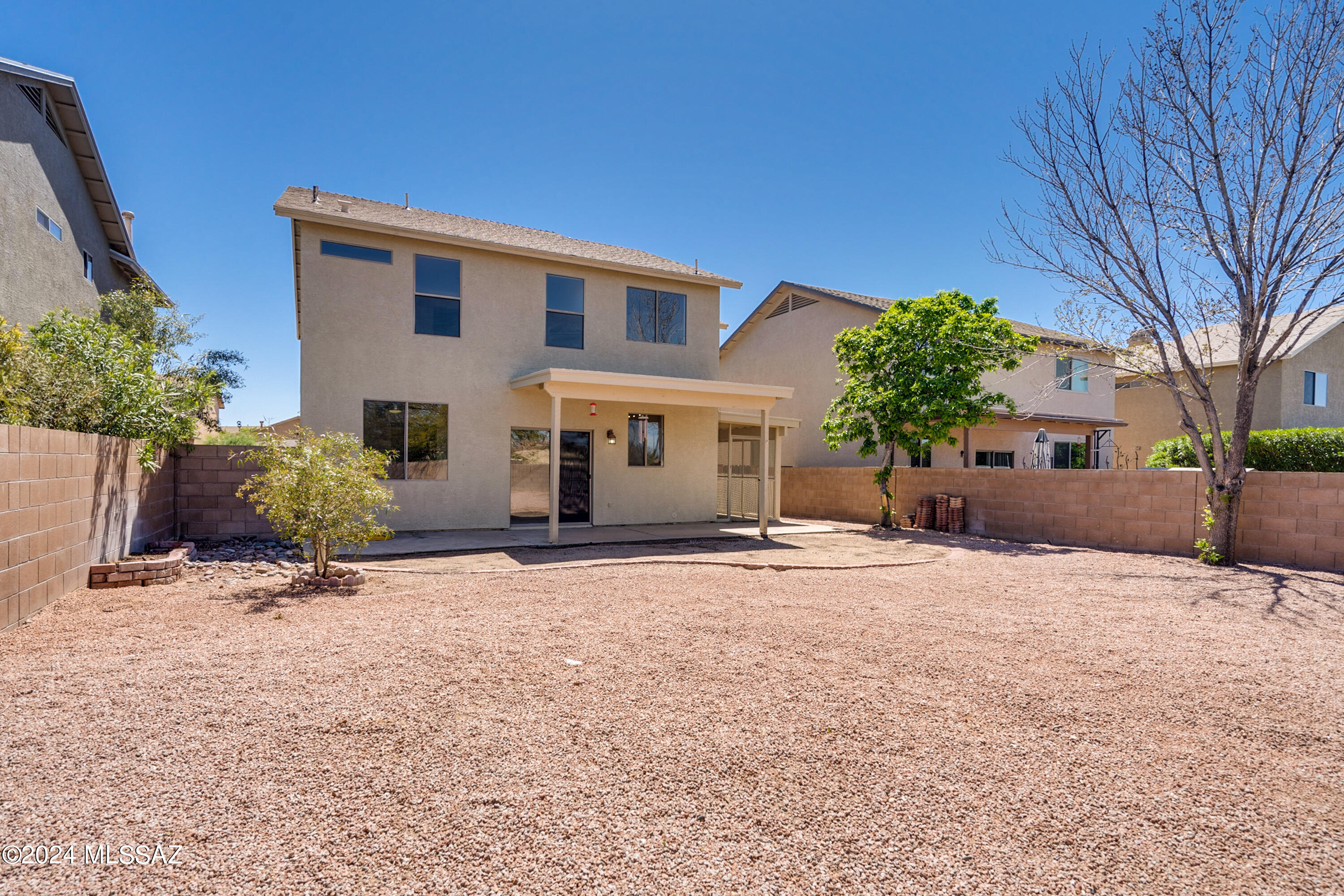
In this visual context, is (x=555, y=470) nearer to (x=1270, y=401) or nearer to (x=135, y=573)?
(x=135, y=573)

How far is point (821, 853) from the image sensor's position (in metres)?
2.31

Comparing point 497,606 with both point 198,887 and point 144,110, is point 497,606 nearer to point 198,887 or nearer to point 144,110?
point 198,887

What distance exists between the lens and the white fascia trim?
1014 cm

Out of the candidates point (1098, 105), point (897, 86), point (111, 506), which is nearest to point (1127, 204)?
point (1098, 105)

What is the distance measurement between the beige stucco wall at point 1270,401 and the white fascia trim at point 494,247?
47.0ft

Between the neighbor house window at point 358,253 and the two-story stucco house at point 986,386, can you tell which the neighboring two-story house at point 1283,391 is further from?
the neighbor house window at point 358,253

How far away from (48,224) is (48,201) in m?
0.45

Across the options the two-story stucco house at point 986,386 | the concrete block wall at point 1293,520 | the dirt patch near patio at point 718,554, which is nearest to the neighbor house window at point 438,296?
the dirt patch near patio at point 718,554

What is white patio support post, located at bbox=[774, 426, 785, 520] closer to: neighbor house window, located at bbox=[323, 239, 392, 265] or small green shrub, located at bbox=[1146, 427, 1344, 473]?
neighbor house window, located at bbox=[323, 239, 392, 265]

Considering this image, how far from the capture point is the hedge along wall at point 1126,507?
8.63m

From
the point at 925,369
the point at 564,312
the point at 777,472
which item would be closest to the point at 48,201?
the point at 564,312

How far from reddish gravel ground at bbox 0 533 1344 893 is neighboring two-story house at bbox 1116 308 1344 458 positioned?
710 inches

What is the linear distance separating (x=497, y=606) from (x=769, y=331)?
53.7 ft

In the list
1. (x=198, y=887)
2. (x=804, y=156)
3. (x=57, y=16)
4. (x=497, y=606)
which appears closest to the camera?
(x=198, y=887)
